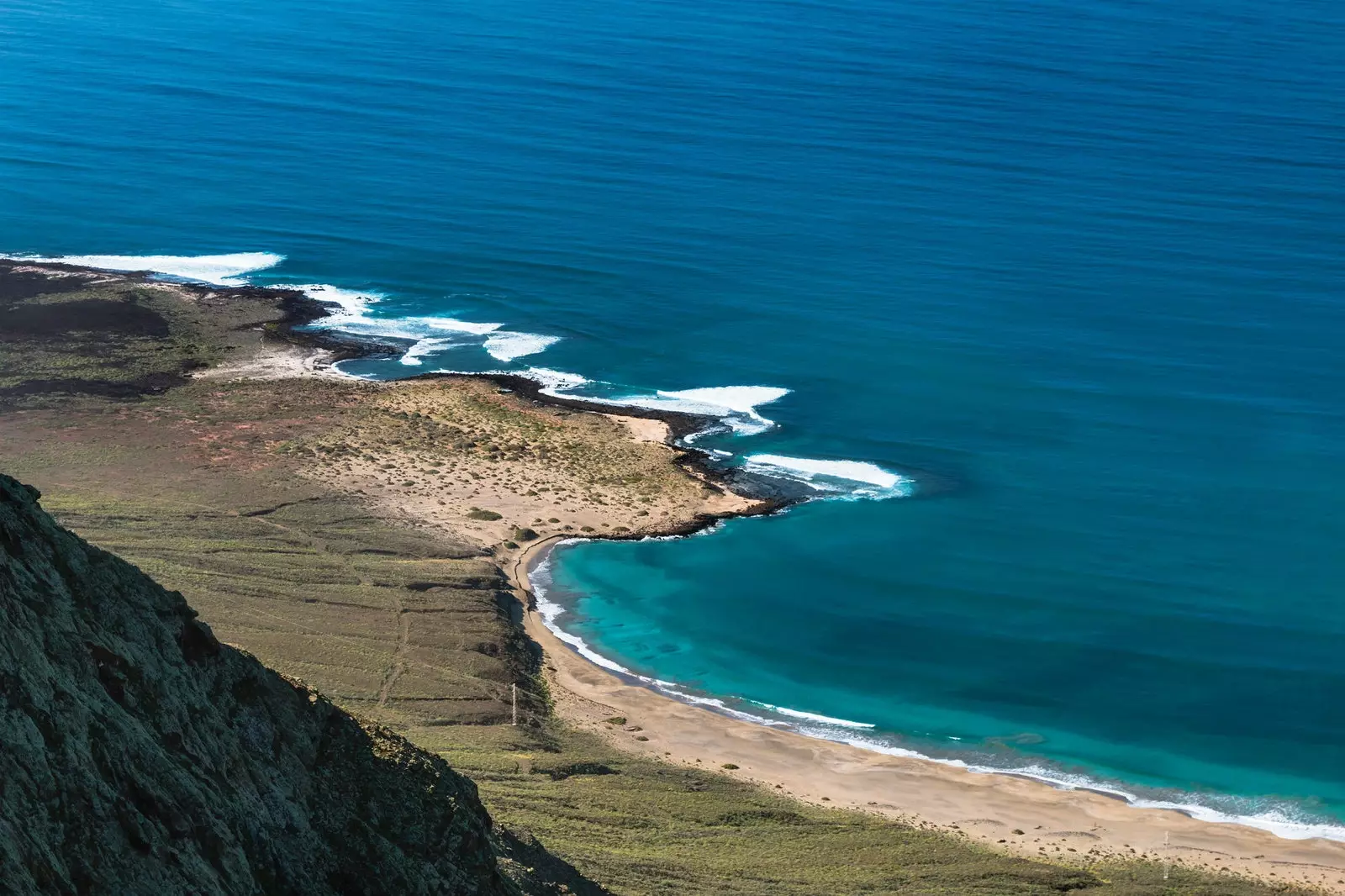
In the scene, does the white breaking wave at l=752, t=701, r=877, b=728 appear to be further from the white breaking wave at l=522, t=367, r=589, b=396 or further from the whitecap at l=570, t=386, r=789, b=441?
the white breaking wave at l=522, t=367, r=589, b=396

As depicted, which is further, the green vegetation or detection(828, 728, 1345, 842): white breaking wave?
detection(828, 728, 1345, 842): white breaking wave

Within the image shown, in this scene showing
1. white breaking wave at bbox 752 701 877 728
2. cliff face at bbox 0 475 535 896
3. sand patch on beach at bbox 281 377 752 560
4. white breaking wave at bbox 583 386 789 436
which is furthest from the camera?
white breaking wave at bbox 583 386 789 436

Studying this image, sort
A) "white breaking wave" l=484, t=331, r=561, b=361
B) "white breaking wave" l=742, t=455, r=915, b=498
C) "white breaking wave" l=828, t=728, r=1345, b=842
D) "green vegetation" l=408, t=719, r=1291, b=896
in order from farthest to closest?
"white breaking wave" l=484, t=331, r=561, b=361 → "white breaking wave" l=742, t=455, r=915, b=498 → "white breaking wave" l=828, t=728, r=1345, b=842 → "green vegetation" l=408, t=719, r=1291, b=896

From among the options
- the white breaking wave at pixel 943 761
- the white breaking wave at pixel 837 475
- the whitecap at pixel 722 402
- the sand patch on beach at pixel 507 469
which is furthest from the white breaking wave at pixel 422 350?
the white breaking wave at pixel 943 761

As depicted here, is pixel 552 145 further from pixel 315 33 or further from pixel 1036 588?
pixel 1036 588

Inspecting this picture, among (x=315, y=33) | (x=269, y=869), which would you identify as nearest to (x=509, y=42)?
(x=315, y=33)

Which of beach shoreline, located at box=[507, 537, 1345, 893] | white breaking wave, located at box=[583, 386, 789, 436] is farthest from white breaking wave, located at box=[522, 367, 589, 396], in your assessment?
beach shoreline, located at box=[507, 537, 1345, 893]
